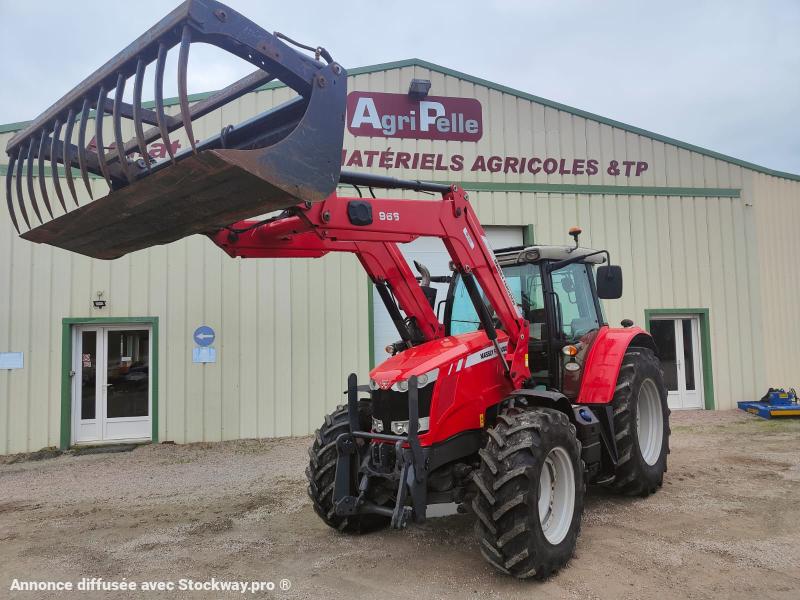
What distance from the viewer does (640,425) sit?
5.96 metres

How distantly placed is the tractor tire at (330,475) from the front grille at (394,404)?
393 mm

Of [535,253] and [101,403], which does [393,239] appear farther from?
[101,403]

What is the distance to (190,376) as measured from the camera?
9.37m

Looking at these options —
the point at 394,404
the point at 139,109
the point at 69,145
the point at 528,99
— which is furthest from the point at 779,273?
the point at 69,145

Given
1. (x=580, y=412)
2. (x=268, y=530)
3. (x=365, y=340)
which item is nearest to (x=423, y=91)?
(x=365, y=340)

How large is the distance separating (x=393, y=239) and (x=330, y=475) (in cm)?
191

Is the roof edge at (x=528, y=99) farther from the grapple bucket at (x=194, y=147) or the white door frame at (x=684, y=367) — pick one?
the grapple bucket at (x=194, y=147)

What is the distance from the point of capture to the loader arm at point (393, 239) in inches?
151

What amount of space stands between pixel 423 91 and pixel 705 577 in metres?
8.63

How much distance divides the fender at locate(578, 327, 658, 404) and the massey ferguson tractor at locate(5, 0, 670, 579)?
1 cm

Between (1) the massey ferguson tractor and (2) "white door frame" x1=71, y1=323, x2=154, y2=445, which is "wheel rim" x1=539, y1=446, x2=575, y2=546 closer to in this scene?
Result: (1) the massey ferguson tractor

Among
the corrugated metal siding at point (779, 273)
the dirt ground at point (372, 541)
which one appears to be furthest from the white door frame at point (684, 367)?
the dirt ground at point (372, 541)

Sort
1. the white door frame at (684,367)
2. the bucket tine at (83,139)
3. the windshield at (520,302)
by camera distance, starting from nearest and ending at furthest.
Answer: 1. the bucket tine at (83,139)
2. the windshield at (520,302)
3. the white door frame at (684,367)

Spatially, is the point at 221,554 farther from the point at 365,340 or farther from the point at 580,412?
the point at 365,340
